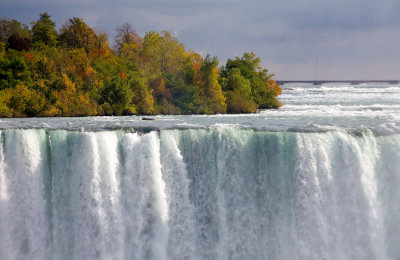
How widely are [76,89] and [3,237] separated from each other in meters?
22.4

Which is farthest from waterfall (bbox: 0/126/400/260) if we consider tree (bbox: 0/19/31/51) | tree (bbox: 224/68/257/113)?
tree (bbox: 0/19/31/51)

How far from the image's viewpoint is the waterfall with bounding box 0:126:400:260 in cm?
1636

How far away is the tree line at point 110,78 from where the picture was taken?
1392 inches

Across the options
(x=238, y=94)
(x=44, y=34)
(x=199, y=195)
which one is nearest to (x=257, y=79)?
(x=238, y=94)

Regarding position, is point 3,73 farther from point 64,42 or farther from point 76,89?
point 64,42

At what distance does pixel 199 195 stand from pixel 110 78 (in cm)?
2510

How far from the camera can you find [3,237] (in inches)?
630

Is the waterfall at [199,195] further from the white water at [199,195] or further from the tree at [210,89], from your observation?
the tree at [210,89]

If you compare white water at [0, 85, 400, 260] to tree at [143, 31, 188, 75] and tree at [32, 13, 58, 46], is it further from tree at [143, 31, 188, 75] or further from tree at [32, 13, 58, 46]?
tree at [32, 13, 58, 46]

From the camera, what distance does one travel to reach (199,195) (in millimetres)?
17219

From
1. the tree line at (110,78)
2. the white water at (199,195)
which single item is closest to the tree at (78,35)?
the tree line at (110,78)

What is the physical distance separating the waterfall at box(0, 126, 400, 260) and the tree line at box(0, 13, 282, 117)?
1631cm

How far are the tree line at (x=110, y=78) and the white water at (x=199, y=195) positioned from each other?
643 inches

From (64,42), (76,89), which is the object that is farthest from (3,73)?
(64,42)
